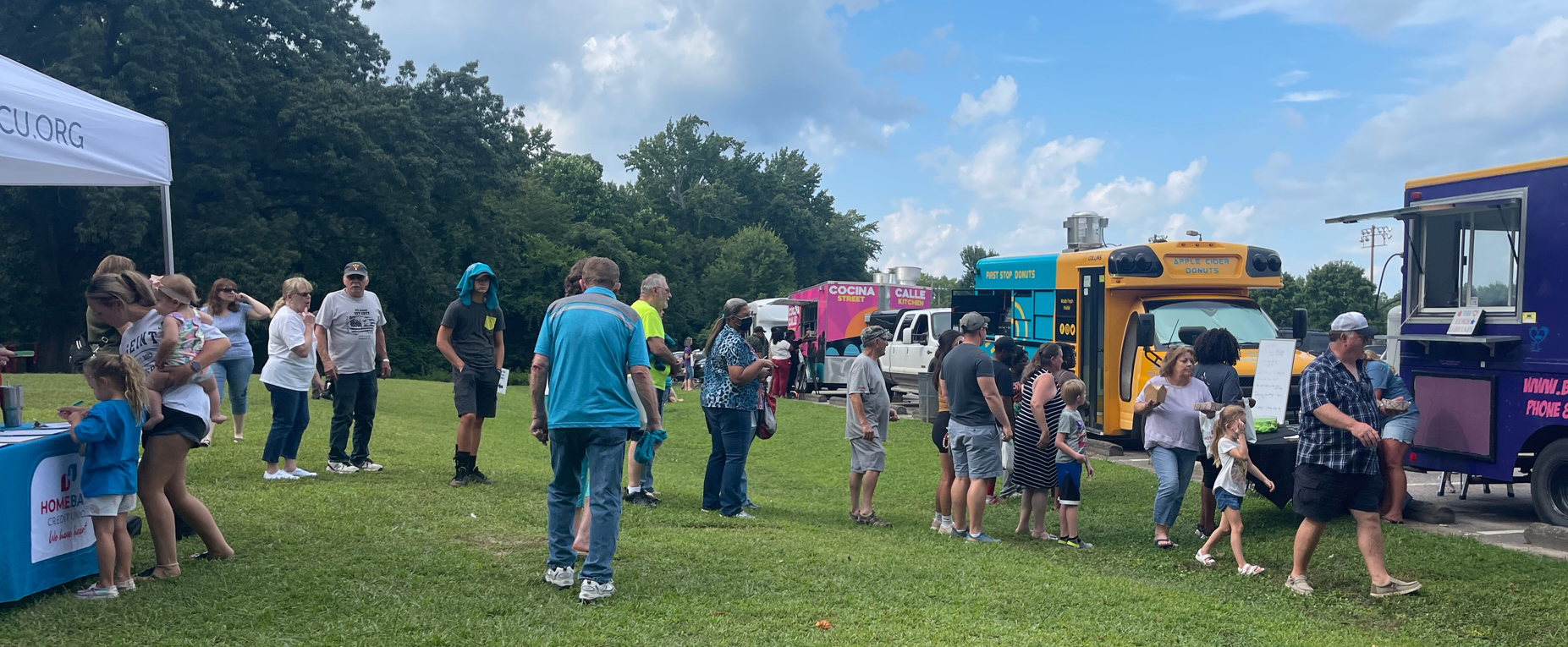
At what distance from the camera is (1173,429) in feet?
26.2

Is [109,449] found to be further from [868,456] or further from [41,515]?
[868,456]

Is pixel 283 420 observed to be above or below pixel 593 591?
above

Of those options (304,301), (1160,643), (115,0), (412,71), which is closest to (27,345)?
(115,0)

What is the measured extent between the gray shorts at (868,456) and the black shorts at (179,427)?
4597mm

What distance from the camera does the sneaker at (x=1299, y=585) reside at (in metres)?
6.68

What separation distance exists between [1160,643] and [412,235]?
1366 inches

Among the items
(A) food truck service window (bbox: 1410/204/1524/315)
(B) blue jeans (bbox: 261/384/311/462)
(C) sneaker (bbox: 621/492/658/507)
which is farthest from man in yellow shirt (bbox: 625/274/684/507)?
(A) food truck service window (bbox: 1410/204/1524/315)

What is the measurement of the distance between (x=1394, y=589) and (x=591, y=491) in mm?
4761

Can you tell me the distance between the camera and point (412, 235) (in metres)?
36.6

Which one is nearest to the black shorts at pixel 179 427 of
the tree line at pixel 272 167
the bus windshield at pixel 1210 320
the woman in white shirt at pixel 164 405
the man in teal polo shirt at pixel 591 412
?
the woman in white shirt at pixel 164 405

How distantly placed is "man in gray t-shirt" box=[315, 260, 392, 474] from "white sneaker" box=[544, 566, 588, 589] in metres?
3.65

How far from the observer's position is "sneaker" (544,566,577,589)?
562cm

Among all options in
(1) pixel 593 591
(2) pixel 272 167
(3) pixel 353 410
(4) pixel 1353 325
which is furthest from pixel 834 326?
(1) pixel 593 591

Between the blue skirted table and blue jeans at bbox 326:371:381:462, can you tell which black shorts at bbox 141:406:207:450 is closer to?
the blue skirted table
